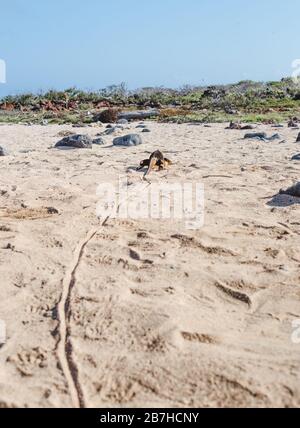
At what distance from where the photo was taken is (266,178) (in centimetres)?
487

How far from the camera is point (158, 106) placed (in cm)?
1605

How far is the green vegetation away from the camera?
41.2 ft

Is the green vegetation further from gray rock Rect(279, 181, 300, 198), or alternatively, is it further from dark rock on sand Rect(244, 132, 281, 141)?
gray rock Rect(279, 181, 300, 198)

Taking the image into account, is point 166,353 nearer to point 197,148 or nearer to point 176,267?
point 176,267

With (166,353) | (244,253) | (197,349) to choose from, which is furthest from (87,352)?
(244,253)

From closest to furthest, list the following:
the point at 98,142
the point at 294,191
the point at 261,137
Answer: the point at 294,191 < the point at 98,142 < the point at 261,137

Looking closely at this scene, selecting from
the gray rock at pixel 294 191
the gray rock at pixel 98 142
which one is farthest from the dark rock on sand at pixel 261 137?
the gray rock at pixel 294 191

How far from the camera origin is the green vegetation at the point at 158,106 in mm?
12555
